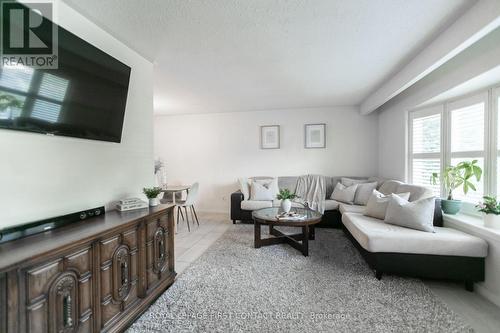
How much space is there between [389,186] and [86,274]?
160 inches

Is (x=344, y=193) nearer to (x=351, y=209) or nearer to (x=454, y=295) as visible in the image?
(x=351, y=209)

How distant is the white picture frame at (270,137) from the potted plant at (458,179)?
3.12 meters

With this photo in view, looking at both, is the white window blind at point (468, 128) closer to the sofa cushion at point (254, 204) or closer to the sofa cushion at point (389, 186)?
the sofa cushion at point (389, 186)

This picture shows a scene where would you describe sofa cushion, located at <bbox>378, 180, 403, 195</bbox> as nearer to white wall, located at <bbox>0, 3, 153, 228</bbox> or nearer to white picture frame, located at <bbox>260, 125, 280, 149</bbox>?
white picture frame, located at <bbox>260, 125, 280, 149</bbox>

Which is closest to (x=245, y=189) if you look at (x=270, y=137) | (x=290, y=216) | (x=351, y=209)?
(x=270, y=137)

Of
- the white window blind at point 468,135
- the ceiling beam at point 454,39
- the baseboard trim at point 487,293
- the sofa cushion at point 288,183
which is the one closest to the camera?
the ceiling beam at point 454,39

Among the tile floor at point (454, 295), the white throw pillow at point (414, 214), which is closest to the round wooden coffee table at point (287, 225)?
the tile floor at point (454, 295)

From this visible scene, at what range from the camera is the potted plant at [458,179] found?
2449 mm

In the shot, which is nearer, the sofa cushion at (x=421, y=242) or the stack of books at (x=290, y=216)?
the sofa cushion at (x=421, y=242)

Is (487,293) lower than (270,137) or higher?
lower

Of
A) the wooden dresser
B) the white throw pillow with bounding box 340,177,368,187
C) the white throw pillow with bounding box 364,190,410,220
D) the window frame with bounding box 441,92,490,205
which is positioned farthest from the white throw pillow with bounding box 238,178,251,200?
the window frame with bounding box 441,92,490,205

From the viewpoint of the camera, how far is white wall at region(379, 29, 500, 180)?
206cm

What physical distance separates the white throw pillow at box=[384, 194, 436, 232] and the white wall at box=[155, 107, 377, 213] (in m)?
2.39

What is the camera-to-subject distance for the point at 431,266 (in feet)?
7.03
